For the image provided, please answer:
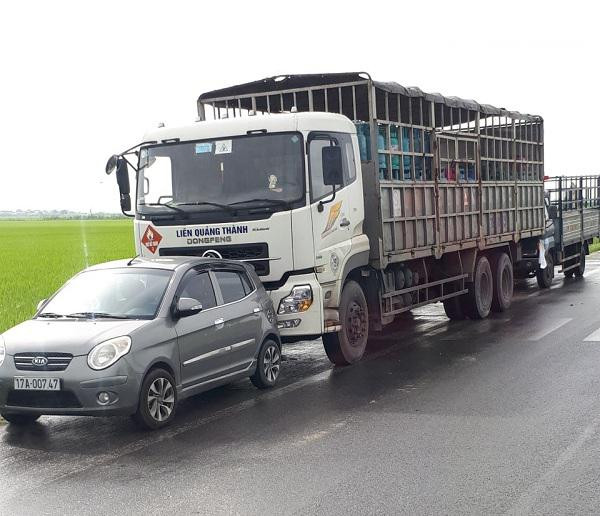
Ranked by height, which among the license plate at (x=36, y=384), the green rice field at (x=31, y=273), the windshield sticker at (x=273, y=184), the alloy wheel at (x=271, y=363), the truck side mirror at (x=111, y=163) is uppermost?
the truck side mirror at (x=111, y=163)

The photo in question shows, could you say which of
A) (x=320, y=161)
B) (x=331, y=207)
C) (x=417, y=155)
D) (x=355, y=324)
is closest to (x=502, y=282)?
(x=417, y=155)

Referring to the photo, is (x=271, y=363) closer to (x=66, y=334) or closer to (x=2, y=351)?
(x=66, y=334)

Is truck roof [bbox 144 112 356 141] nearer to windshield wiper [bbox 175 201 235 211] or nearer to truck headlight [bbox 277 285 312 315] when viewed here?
windshield wiper [bbox 175 201 235 211]

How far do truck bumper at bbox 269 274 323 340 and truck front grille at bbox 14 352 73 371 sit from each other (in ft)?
10.7

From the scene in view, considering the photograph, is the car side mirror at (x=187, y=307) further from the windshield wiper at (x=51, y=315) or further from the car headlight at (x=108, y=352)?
the windshield wiper at (x=51, y=315)

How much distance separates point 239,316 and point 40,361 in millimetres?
2277

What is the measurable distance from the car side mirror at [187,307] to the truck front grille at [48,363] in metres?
1.18

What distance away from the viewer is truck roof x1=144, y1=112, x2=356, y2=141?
10.9 meters

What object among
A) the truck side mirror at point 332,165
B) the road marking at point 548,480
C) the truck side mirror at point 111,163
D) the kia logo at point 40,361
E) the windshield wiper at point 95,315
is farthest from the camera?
the truck side mirror at point 111,163

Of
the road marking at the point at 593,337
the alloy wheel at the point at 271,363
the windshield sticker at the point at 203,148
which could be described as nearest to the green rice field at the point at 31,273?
the windshield sticker at the point at 203,148

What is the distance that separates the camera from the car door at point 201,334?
348 inches

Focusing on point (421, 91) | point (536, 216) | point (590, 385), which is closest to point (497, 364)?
point (590, 385)

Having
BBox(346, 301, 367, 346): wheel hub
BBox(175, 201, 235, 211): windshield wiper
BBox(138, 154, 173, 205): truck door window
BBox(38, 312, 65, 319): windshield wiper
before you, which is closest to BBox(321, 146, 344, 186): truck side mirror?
BBox(175, 201, 235, 211): windshield wiper

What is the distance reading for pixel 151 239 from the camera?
11.4m
